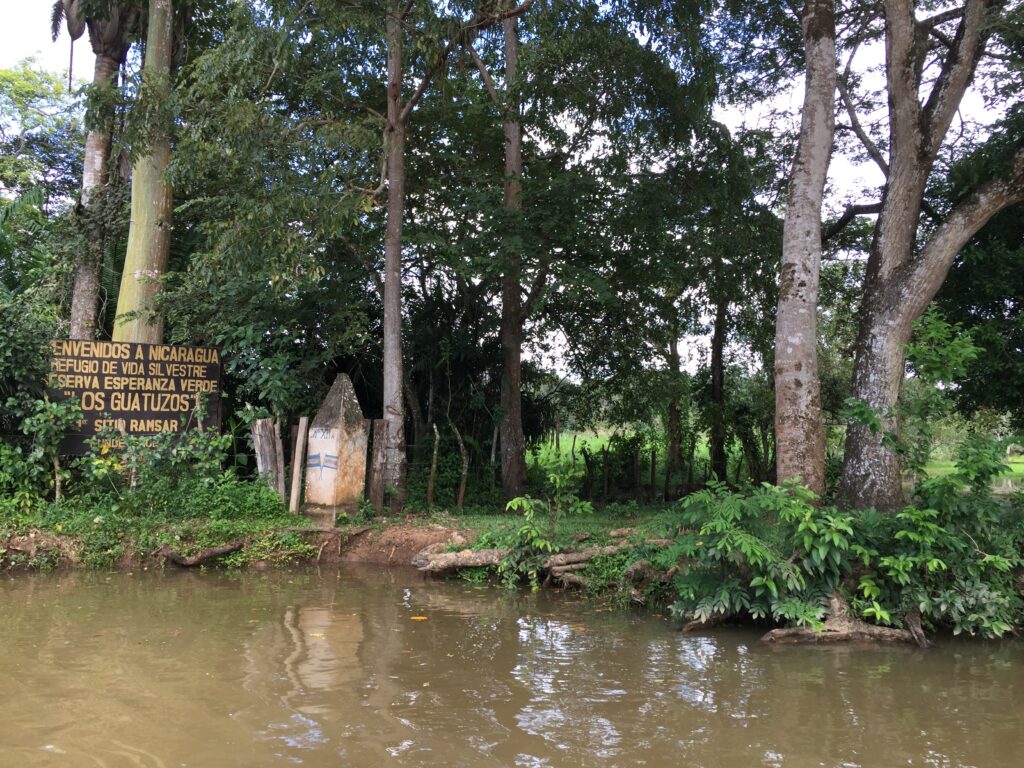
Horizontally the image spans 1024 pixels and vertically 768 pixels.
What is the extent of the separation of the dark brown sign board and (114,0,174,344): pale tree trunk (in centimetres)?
141

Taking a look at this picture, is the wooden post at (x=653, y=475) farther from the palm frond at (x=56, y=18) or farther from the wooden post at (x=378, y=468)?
the palm frond at (x=56, y=18)

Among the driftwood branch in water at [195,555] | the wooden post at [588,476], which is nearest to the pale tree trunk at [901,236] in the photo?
the wooden post at [588,476]

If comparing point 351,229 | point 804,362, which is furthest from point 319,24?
point 804,362

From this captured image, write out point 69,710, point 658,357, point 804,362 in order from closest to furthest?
point 69,710
point 804,362
point 658,357

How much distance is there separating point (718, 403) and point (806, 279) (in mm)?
8068

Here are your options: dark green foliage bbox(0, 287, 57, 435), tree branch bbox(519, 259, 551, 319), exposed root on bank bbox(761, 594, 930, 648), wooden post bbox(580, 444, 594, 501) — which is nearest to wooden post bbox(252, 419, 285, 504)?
dark green foliage bbox(0, 287, 57, 435)

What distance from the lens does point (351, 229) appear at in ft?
40.1

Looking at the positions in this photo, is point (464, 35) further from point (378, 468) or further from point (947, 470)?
point (947, 470)

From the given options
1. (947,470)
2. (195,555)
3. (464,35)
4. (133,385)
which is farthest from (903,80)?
(133,385)

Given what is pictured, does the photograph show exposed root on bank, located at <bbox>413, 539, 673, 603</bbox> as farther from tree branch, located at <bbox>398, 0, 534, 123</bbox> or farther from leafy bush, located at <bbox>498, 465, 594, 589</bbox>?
tree branch, located at <bbox>398, 0, 534, 123</bbox>

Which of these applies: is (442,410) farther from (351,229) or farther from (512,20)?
(512,20)

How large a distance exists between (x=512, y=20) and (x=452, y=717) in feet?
38.5

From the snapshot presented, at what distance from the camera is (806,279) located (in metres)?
7.88

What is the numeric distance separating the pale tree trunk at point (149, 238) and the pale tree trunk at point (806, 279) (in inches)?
364
